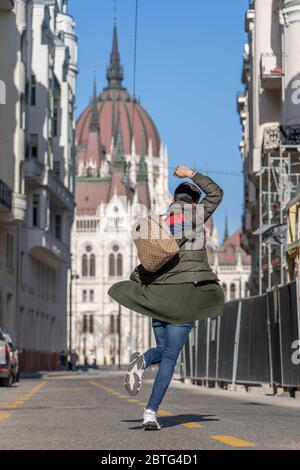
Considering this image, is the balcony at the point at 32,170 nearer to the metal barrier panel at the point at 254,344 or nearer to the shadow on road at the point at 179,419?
the metal barrier panel at the point at 254,344

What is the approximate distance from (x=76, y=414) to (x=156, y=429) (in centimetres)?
354

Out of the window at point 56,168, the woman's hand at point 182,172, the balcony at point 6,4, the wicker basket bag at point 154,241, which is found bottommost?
the wicker basket bag at point 154,241

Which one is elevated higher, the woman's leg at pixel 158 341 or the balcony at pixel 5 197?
the balcony at pixel 5 197

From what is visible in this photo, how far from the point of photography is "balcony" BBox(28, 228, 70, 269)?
70.9 m

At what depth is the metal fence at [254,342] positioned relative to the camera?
22.4 m

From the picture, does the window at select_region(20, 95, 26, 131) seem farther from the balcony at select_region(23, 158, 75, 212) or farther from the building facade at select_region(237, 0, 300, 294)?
the building facade at select_region(237, 0, 300, 294)

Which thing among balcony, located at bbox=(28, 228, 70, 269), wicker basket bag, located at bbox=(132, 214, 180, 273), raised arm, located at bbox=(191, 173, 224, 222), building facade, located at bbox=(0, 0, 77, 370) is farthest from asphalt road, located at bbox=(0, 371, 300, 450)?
balcony, located at bbox=(28, 228, 70, 269)

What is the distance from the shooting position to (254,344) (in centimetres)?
2658

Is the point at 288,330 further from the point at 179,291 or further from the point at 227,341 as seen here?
the point at 179,291

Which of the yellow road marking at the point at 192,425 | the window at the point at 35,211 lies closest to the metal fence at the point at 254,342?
the yellow road marking at the point at 192,425

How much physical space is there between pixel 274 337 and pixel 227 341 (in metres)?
6.31

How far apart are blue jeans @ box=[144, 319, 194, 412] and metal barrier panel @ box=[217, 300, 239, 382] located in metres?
17.5

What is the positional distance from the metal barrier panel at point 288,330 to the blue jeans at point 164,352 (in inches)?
412
